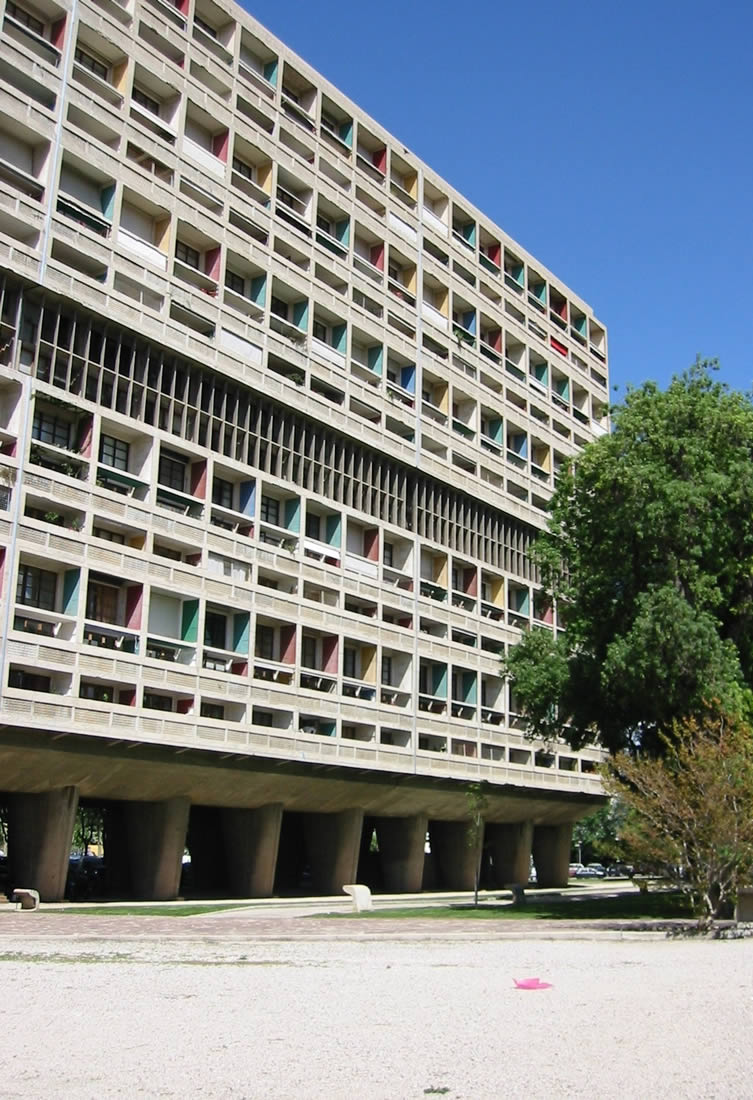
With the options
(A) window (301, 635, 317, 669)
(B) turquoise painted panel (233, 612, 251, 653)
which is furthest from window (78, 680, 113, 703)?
(A) window (301, 635, 317, 669)

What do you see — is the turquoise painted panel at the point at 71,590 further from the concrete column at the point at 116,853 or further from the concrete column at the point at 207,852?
the concrete column at the point at 207,852

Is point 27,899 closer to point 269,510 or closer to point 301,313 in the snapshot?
point 269,510

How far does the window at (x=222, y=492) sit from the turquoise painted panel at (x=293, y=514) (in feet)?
8.80

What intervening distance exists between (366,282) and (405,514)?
999 centimetres

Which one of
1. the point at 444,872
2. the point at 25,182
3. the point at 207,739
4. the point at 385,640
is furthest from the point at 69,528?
the point at 444,872

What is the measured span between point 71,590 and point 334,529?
13.0 metres

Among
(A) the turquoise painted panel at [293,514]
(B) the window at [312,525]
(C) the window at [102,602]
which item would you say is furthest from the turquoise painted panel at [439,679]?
(C) the window at [102,602]

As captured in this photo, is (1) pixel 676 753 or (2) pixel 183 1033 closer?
(2) pixel 183 1033

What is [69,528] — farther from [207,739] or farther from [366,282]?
[366,282]

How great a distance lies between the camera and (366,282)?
46.8 m

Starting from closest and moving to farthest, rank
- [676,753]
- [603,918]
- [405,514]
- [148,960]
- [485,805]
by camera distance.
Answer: [148,960] < [676,753] < [603,918] < [485,805] < [405,514]

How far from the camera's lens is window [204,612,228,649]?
123 feet

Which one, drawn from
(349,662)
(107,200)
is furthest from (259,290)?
(349,662)

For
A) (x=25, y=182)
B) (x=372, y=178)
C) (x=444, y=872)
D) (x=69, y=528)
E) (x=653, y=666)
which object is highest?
(x=372, y=178)
